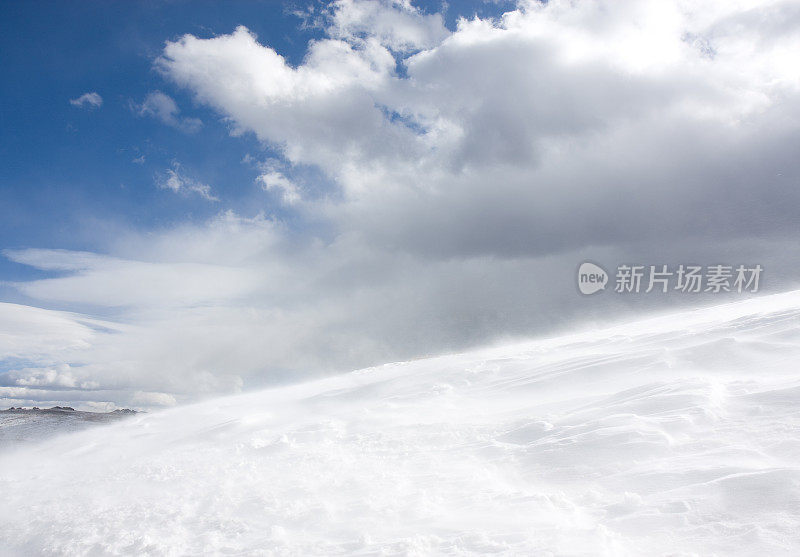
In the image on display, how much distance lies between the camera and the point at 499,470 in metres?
10.0

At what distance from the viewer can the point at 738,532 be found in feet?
20.7

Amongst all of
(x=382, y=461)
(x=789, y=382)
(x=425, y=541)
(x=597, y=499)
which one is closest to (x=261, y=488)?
(x=382, y=461)

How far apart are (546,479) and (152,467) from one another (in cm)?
1196

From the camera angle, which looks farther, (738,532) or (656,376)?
(656,376)

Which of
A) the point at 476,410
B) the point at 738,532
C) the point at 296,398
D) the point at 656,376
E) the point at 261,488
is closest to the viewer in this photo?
the point at 738,532

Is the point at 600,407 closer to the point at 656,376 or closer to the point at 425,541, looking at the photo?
the point at 656,376

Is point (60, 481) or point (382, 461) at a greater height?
point (382, 461)

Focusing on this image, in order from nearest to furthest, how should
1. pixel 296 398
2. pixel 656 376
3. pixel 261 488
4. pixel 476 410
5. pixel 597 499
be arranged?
pixel 597 499
pixel 261 488
pixel 656 376
pixel 476 410
pixel 296 398

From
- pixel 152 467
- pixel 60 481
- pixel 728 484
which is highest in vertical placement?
pixel 728 484

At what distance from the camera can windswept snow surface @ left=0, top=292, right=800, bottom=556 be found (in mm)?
7160

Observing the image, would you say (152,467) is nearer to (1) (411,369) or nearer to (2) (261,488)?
(2) (261,488)

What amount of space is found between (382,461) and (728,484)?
23.7 ft

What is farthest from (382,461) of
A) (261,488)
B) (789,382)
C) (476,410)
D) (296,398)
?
(296,398)

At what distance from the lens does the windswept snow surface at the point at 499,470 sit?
716cm
